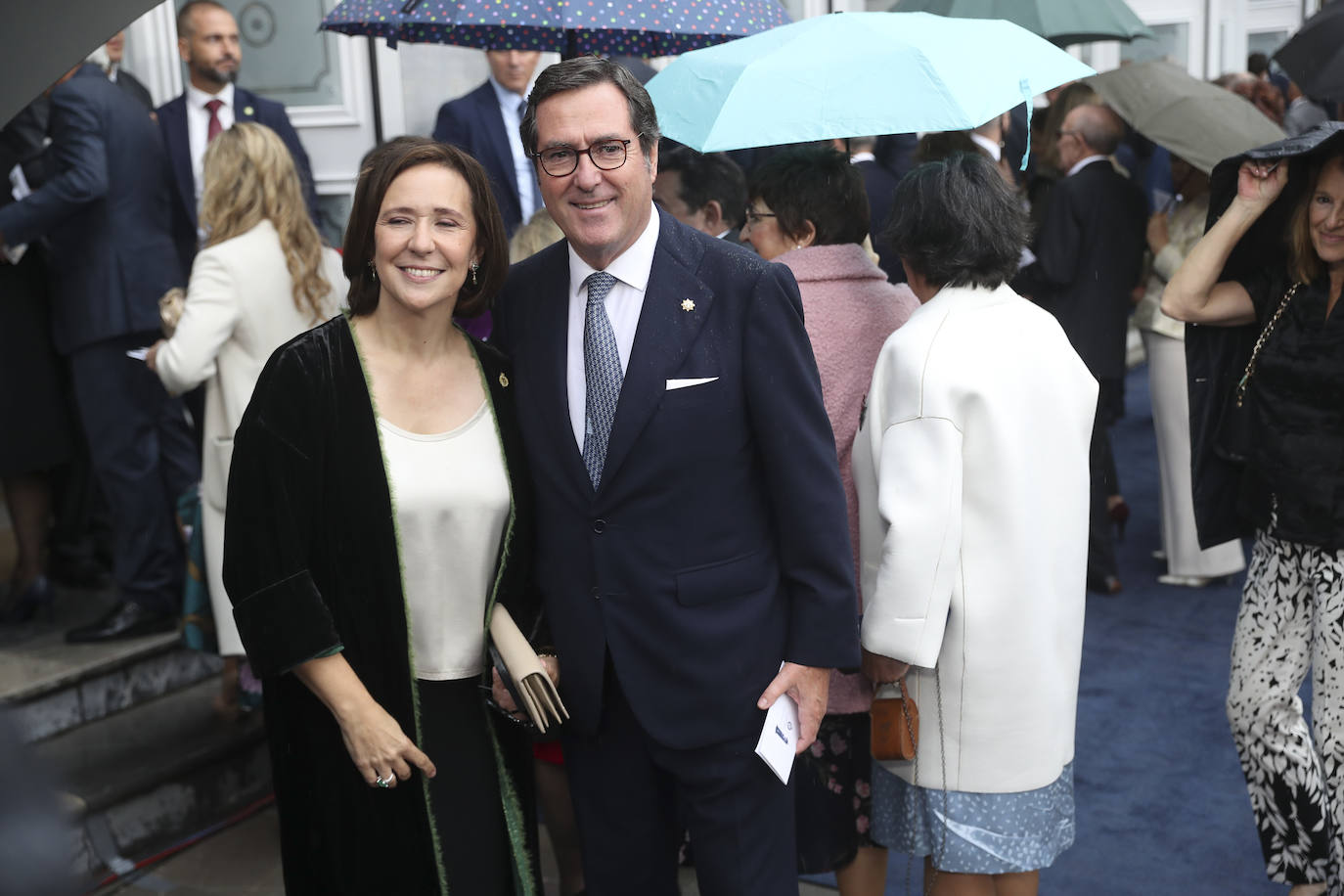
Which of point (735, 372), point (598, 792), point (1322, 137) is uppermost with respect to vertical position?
point (1322, 137)

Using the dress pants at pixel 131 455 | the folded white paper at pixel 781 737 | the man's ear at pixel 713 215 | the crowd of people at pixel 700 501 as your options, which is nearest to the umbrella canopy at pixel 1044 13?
the crowd of people at pixel 700 501

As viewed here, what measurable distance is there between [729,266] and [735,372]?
0.61 ft

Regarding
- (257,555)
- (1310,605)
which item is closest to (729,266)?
(257,555)

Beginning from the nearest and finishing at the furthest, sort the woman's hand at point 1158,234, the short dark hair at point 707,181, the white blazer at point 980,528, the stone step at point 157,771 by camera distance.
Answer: the white blazer at point 980,528
the stone step at point 157,771
the short dark hair at point 707,181
the woman's hand at point 1158,234

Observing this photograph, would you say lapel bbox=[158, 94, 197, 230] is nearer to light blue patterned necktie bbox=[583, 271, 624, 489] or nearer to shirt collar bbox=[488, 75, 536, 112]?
shirt collar bbox=[488, 75, 536, 112]

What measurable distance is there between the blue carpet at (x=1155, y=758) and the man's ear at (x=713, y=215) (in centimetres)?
184

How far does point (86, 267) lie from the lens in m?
4.47

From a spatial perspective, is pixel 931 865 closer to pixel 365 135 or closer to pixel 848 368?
pixel 848 368

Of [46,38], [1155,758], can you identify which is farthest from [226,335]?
[1155,758]

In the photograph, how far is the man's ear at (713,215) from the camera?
3914 millimetres

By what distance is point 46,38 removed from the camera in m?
1.09

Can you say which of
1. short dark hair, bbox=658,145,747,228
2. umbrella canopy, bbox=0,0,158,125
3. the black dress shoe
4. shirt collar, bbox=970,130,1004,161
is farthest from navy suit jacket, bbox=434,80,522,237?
umbrella canopy, bbox=0,0,158,125

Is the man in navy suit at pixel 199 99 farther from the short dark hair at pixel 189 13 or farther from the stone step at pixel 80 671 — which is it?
the stone step at pixel 80 671

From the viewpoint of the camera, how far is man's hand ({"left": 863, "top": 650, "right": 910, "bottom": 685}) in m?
2.70
